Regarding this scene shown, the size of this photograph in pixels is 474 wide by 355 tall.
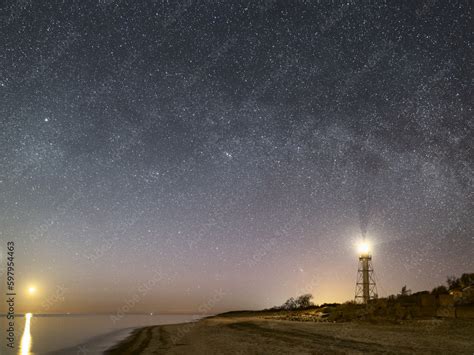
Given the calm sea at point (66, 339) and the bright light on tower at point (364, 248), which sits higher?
the bright light on tower at point (364, 248)

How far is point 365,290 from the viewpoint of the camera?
164ft

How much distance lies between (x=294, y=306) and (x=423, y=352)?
4677 cm

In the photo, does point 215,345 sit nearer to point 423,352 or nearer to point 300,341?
point 300,341

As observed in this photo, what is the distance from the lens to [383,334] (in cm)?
1984

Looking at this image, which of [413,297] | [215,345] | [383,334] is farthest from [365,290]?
[215,345]

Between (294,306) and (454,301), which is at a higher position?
(454,301)

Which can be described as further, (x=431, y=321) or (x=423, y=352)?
(x=431, y=321)

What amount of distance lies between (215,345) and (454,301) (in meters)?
17.7

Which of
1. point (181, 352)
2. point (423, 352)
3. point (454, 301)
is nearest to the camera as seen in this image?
point (423, 352)

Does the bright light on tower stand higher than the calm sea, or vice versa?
the bright light on tower

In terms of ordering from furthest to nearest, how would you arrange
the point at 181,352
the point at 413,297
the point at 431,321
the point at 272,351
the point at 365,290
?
the point at 365,290 < the point at 413,297 < the point at 431,321 < the point at 181,352 < the point at 272,351

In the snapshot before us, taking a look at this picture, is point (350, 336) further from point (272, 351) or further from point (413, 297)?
point (413, 297)

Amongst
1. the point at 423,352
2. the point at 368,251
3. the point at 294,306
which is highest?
the point at 368,251

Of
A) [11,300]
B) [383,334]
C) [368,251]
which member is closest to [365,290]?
[368,251]
